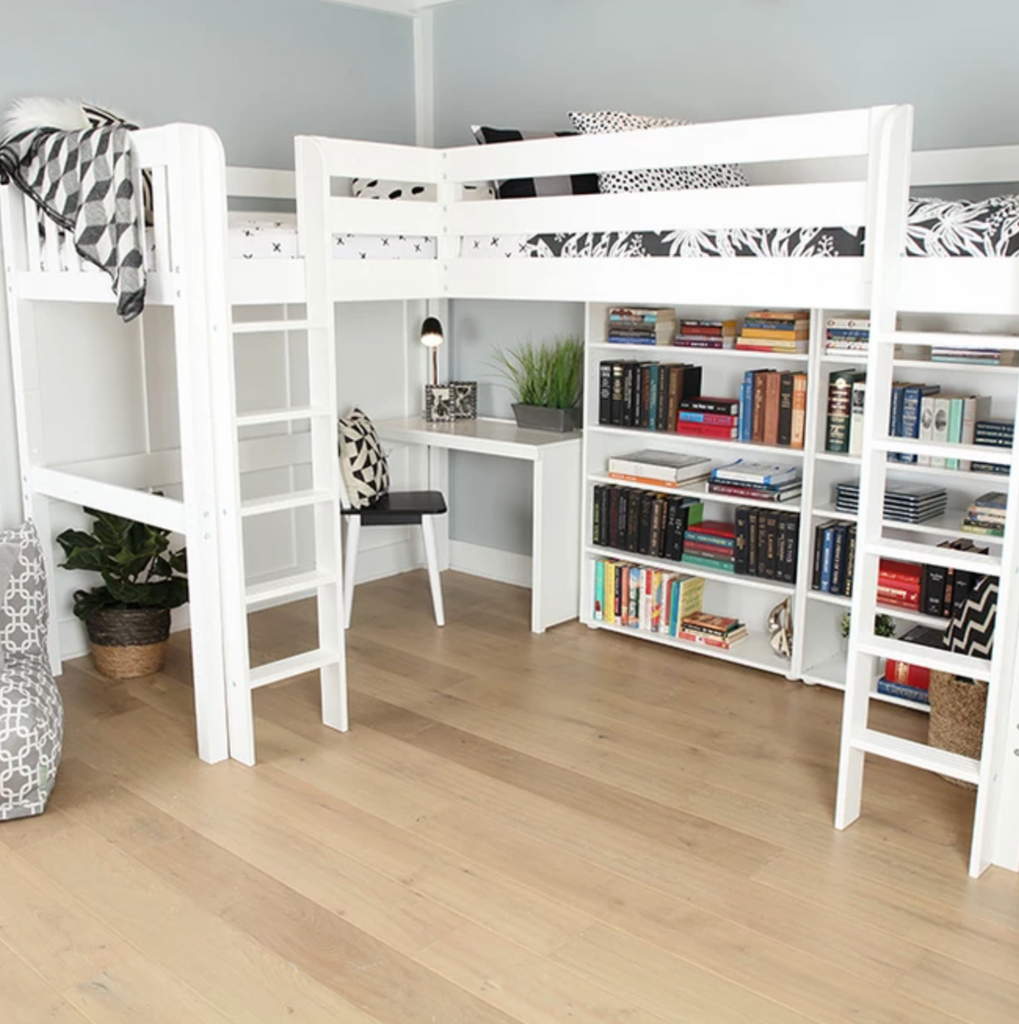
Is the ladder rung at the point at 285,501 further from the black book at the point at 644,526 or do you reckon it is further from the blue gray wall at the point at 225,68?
the black book at the point at 644,526

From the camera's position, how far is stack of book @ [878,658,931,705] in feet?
11.3

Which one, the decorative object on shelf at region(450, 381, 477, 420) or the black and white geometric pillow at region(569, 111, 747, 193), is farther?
the decorative object on shelf at region(450, 381, 477, 420)

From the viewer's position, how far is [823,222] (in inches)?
110

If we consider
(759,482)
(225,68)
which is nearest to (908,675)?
(759,482)

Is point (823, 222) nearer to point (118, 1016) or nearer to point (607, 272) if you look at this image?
point (607, 272)

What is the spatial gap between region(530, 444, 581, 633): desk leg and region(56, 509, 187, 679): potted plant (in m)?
1.20

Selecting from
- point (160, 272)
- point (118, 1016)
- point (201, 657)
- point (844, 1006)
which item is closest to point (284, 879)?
point (118, 1016)

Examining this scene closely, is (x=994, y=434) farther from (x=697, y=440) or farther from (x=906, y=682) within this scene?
(x=697, y=440)

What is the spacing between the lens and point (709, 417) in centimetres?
385

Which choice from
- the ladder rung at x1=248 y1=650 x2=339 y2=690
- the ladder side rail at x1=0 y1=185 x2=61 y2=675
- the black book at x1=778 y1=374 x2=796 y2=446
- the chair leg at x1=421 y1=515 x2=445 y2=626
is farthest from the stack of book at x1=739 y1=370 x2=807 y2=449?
the ladder side rail at x1=0 y1=185 x2=61 y2=675

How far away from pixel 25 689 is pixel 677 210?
6.66 ft

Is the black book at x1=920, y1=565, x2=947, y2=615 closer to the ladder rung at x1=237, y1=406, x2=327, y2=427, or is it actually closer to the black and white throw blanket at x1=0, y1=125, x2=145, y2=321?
the ladder rung at x1=237, y1=406, x2=327, y2=427

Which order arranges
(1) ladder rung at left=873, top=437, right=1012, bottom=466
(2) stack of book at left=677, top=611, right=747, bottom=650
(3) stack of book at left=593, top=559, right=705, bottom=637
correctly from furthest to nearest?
(3) stack of book at left=593, top=559, right=705, bottom=637
(2) stack of book at left=677, top=611, right=747, bottom=650
(1) ladder rung at left=873, top=437, right=1012, bottom=466

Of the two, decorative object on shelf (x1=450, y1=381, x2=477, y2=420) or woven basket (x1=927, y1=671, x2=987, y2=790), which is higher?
decorative object on shelf (x1=450, y1=381, x2=477, y2=420)
